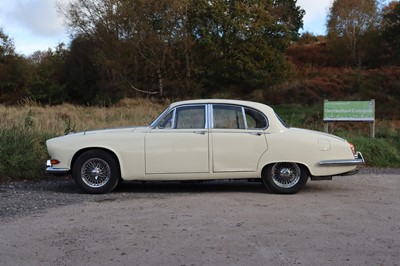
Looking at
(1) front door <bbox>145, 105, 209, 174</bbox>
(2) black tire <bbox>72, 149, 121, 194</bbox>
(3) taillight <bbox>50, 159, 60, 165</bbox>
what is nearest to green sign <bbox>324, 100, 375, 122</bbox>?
(1) front door <bbox>145, 105, 209, 174</bbox>

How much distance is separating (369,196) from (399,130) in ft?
27.2

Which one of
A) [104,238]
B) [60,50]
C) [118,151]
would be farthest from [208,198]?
[60,50]

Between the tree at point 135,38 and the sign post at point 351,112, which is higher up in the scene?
the tree at point 135,38

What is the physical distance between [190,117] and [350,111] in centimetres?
743

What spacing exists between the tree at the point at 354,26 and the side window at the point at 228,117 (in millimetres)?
44907

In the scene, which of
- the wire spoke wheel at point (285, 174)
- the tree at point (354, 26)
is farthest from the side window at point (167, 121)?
the tree at point (354, 26)

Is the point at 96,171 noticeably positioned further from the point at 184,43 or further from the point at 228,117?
the point at 184,43

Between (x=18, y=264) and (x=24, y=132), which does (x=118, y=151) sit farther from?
(x=24, y=132)

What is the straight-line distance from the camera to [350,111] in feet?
47.2

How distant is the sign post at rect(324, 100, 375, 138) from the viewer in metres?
14.2

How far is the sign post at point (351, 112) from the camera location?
1421 cm

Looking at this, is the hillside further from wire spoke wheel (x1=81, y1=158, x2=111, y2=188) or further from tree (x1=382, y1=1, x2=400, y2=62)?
wire spoke wheel (x1=81, y1=158, x2=111, y2=188)

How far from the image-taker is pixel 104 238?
5.72 meters

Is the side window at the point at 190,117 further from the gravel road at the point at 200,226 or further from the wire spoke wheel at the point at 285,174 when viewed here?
the wire spoke wheel at the point at 285,174
